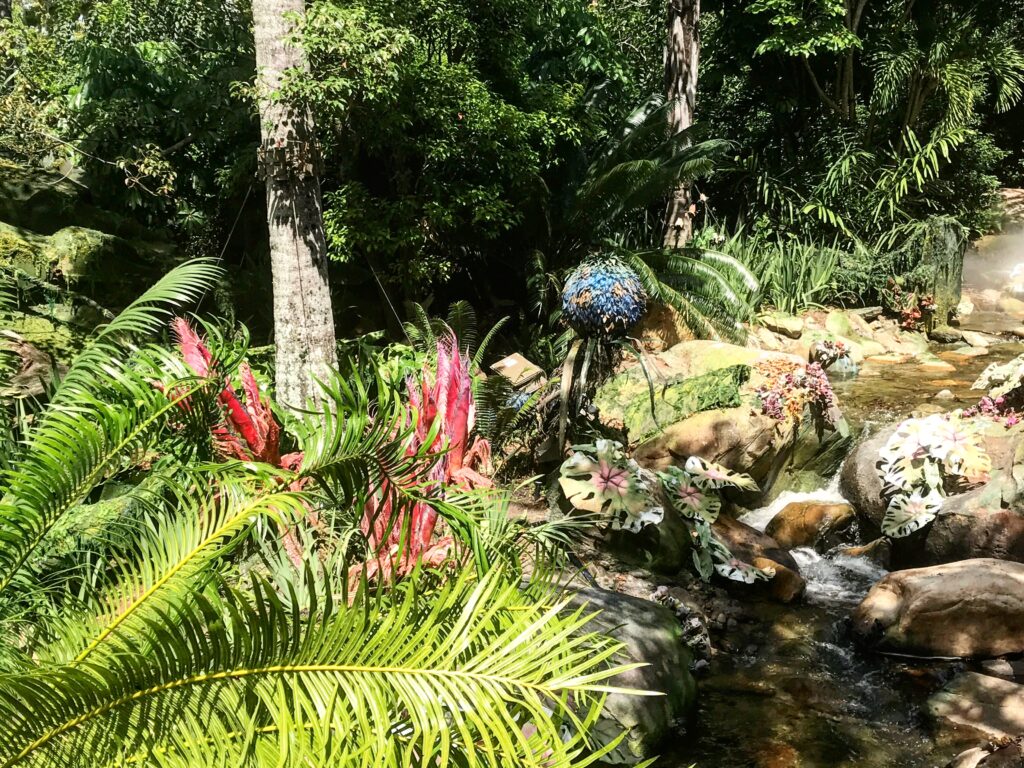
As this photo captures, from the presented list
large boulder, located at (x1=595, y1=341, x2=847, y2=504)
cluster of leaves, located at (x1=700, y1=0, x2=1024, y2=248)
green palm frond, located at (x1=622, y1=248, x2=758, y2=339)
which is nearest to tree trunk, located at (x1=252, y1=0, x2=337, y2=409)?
large boulder, located at (x1=595, y1=341, x2=847, y2=504)

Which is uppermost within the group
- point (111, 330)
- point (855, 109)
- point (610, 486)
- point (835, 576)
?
point (855, 109)

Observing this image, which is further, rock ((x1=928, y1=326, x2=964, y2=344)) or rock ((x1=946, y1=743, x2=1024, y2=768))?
rock ((x1=928, y1=326, x2=964, y2=344))

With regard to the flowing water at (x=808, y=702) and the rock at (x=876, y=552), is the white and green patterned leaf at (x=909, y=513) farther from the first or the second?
the flowing water at (x=808, y=702)

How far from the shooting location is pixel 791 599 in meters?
5.21

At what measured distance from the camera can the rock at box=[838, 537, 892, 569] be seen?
18.7 ft

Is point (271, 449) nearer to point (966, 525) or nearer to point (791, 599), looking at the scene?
point (791, 599)

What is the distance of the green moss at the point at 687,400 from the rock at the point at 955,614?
77.3 inches

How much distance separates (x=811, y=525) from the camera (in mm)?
6059

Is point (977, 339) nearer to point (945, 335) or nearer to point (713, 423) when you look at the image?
point (945, 335)

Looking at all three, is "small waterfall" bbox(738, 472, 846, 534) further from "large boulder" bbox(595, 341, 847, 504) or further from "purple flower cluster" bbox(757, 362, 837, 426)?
"purple flower cluster" bbox(757, 362, 837, 426)

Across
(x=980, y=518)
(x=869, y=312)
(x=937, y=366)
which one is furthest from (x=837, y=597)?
(x=869, y=312)

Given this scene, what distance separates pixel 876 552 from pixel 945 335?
558 cm

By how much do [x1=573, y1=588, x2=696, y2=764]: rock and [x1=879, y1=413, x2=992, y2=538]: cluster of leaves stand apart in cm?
217

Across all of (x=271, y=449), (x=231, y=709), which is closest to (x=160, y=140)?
(x=271, y=449)
